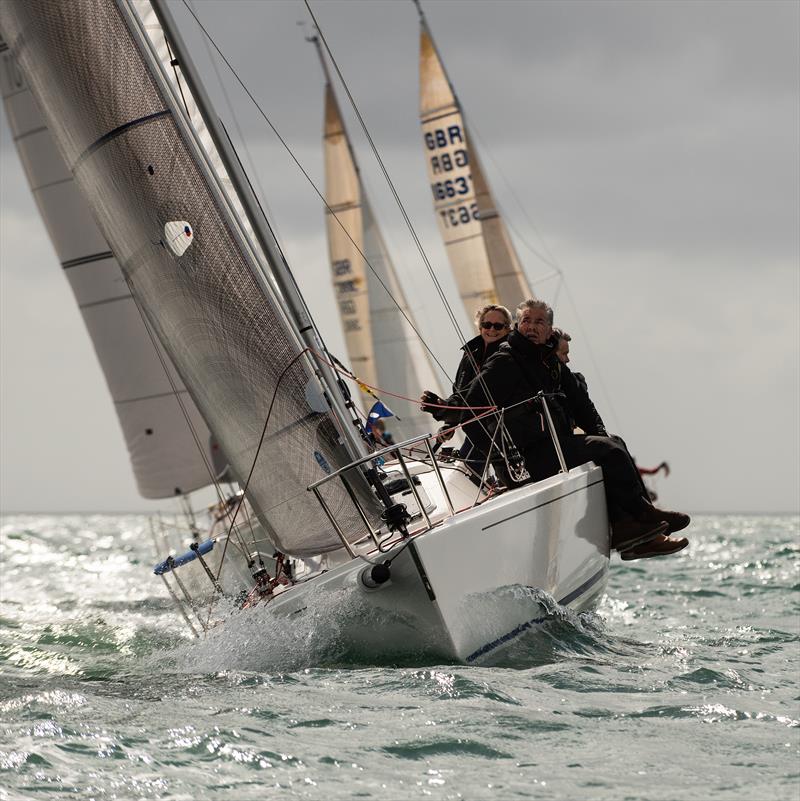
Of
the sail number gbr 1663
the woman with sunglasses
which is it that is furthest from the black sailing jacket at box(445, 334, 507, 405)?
the sail number gbr 1663

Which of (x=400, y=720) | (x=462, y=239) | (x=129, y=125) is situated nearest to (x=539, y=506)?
(x=400, y=720)

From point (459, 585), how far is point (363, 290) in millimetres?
14469

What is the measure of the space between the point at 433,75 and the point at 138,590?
9382 mm

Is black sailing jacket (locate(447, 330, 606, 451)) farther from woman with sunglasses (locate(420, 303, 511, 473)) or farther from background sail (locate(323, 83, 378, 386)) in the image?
background sail (locate(323, 83, 378, 386))

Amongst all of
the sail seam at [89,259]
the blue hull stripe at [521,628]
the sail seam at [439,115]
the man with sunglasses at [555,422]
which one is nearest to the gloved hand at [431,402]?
the man with sunglasses at [555,422]

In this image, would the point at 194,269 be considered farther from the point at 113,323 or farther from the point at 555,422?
the point at 113,323

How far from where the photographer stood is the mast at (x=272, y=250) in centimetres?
573

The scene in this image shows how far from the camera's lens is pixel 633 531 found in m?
6.60

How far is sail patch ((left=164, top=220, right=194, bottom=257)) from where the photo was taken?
576 cm

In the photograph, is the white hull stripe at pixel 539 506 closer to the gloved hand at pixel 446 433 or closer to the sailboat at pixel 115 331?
the gloved hand at pixel 446 433

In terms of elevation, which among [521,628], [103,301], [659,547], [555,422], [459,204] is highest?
[459,204]

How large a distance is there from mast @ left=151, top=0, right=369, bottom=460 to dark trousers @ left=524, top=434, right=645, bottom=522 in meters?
1.08

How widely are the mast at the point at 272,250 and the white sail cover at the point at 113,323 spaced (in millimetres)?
6653

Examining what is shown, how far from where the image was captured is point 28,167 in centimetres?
1268
